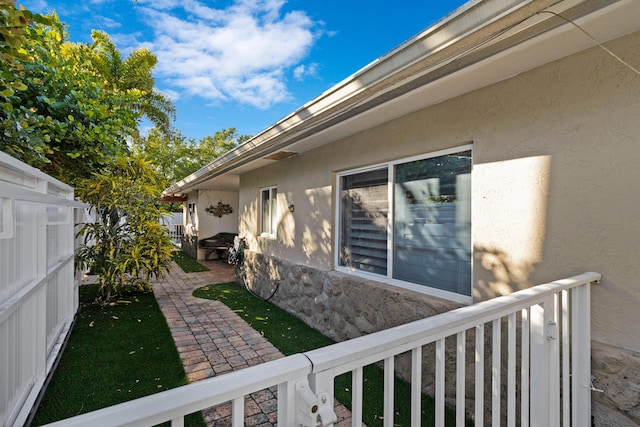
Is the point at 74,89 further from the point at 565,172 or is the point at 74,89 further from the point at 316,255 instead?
the point at 565,172

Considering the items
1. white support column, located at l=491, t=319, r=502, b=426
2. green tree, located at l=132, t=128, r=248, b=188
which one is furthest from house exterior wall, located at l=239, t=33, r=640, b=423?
green tree, located at l=132, t=128, r=248, b=188

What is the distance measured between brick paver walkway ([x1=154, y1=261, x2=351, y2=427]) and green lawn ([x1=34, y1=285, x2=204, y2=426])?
16 centimetres

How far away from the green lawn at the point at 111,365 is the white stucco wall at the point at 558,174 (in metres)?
3.25

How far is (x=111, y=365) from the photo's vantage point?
3.92 m

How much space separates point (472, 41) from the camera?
1990 mm

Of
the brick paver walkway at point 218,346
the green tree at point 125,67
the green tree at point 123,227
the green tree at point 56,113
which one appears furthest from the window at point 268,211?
the green tree at point 125,67

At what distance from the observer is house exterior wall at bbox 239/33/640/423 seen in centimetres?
208

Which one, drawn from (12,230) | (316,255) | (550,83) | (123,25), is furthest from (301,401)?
(123,25)

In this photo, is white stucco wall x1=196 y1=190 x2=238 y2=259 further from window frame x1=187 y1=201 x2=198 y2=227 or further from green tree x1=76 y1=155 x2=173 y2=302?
green tree x1=76 y1=155 x2=173 y2=302

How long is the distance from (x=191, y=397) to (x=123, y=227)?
7000 mm

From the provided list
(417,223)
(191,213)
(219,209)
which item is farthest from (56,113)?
(191,213)

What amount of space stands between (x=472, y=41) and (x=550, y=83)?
0.99 metres

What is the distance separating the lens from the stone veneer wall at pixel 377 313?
205 cm

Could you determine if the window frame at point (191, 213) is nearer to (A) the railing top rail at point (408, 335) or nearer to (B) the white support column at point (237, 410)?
(A) the railing top rail at point (408, 335)
